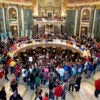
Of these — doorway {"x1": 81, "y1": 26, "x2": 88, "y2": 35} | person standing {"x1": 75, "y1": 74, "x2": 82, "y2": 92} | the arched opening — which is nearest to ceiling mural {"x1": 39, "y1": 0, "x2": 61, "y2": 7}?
the arched opening

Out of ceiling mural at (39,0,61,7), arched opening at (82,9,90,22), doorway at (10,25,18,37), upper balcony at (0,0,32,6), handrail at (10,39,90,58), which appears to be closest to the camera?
handrail at (10,39,90,58)

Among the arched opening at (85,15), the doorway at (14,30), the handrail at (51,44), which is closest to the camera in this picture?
the handrail at (51,44)

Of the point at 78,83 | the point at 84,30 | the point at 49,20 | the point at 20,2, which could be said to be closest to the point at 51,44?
the point at 49,20

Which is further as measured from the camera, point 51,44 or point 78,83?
point 51,44

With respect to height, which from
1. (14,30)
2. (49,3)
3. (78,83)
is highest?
(49,3)

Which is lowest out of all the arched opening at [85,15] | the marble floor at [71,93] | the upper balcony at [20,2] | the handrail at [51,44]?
the marble floor at [71,93]

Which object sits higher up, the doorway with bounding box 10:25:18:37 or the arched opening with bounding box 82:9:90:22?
the arched opening with bounding box 82:9:90:22

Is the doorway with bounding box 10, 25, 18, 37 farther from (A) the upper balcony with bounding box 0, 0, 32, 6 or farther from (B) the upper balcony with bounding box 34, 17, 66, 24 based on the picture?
(A) the upper balcony with bounding box 0, 0, 32, 6

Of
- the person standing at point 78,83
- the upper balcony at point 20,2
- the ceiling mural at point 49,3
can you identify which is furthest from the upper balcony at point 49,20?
the person standing at point 78,83

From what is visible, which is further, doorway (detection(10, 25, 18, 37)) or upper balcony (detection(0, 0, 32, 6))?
doorway (detection(10, 25, 18, 37))

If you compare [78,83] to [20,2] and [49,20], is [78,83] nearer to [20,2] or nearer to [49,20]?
[49,20]

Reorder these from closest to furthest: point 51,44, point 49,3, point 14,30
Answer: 1. point 51,44
2. point 14,30
3. point 49,3

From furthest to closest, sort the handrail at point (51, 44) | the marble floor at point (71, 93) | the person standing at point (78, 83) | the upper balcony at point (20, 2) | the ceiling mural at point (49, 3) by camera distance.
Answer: the ceiling mural at point (49, 3) → the upper balcony at point (20, 2) → the handrail at point (51, 44) → the marble floor at point (71, 93) → the person standing at point (78, 83)

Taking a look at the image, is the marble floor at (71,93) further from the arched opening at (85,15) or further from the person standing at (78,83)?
the arched opening at (85,15)
